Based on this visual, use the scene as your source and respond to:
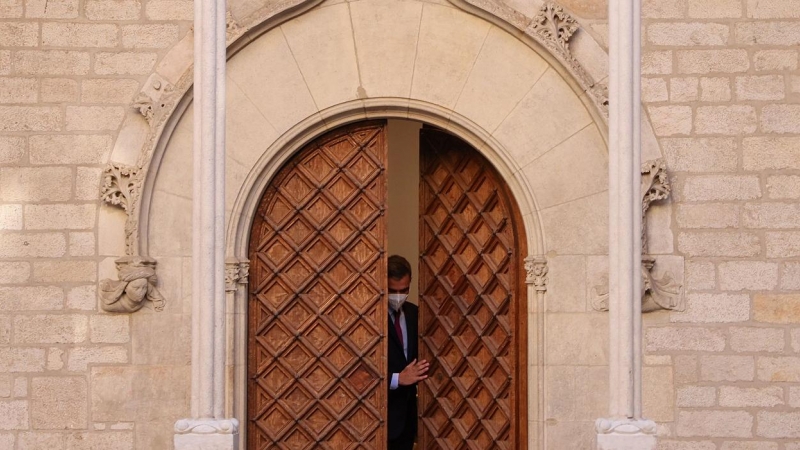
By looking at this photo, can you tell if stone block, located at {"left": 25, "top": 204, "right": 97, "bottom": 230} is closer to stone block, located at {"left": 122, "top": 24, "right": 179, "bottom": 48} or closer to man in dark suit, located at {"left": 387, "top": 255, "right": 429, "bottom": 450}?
stone block, located at {"left": 122, "top": 24, "right": 179, "bottom": 48}

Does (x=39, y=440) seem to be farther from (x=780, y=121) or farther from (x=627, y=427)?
(x=780, y=121)

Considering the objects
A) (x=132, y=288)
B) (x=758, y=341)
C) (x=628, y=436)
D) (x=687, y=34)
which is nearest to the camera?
(x=628, y=436)

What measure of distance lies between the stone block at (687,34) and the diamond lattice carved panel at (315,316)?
2.20 metres

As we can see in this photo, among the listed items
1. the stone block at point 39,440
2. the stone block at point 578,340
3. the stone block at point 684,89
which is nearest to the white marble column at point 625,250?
the stone block at point 578,340

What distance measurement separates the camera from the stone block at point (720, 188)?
924 centimetres

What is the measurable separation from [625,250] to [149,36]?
12.1 ft

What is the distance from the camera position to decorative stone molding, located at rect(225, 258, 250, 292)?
9172 millimetres

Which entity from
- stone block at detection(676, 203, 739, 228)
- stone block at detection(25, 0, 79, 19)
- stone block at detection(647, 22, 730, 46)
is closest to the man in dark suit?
stone block at detection(676, 203, 739, 228)

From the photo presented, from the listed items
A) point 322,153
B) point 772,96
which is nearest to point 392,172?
point 322,153

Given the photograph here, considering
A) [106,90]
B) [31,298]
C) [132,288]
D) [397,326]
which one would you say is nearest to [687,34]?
[397,326]

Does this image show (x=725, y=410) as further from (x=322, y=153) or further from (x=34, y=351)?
(x=34, y=351)

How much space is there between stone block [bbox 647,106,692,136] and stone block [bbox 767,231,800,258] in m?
0.88

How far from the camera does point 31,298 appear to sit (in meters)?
9.22

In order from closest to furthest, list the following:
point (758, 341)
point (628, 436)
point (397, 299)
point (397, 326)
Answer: point (628, 436), point (758, 341), point (397, 299), point (397, 326)
